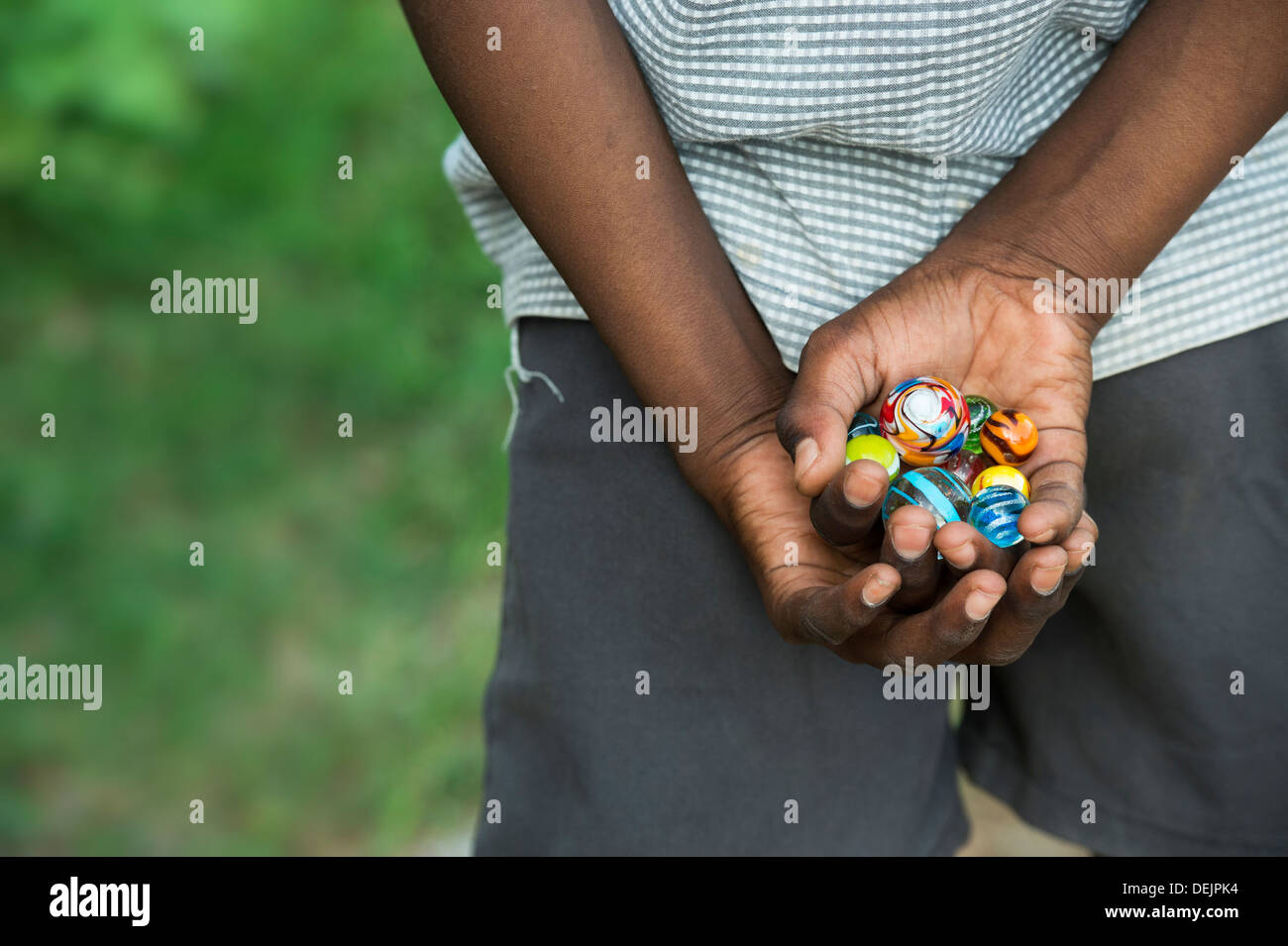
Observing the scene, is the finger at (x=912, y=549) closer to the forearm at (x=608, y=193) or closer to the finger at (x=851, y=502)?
the finger at (x=851, y=502)

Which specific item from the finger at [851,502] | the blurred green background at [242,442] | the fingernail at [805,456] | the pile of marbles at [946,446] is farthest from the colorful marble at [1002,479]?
the blurred green background at [242,442]

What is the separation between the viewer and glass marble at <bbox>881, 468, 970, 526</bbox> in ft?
4.98

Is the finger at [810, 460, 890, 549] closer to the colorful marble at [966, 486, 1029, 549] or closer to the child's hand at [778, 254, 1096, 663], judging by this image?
the child's hand at [778, 254, 1096, 663]

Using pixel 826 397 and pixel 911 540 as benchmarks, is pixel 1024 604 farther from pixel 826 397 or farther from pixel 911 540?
pixel 826 397

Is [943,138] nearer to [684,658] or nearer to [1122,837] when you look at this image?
[684,658]

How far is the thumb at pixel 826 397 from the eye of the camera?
131cm

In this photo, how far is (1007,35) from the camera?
55.0 inches

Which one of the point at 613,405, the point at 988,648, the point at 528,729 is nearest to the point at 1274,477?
the point at 988,648

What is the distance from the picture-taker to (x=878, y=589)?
1.25 m

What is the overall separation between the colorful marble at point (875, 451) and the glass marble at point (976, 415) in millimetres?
100

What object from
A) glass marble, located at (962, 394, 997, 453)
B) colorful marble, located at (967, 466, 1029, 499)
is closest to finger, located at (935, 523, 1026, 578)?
colorful marble, located at (967, 466, 1029, 499)

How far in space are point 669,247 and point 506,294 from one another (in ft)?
1.38

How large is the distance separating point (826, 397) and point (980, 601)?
12.1 inches
